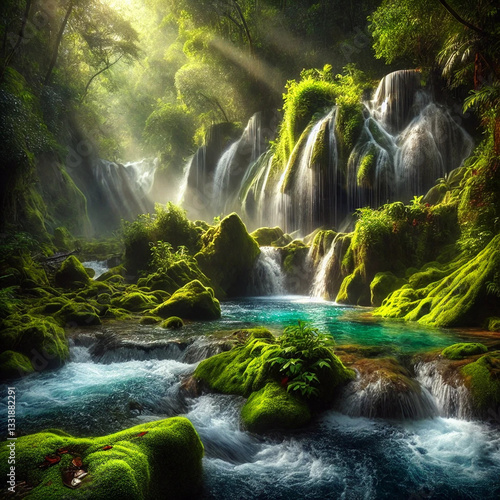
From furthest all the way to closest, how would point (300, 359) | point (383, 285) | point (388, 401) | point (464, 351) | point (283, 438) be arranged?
1. point (383, 285)
2. point (464, 351)
3. point (300, 359)
4. point (388, 401)
5. point (283, 438)

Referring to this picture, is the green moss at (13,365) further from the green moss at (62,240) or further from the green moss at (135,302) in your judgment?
the green moss at (62,240)

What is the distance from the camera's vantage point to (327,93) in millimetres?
22062

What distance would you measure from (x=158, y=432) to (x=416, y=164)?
16.3m

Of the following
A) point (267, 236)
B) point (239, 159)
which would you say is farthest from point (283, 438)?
point (239, 159)

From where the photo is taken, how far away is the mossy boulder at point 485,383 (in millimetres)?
4914

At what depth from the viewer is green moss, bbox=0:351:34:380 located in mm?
7004

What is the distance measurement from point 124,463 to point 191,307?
28.4 feet

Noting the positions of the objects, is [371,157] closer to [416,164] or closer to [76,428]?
[416,164]

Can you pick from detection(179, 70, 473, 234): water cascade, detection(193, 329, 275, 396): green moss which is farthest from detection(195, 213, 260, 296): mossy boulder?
detection(193, 329, 275, 396): green moss

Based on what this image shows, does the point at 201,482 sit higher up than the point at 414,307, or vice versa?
the point at 414,307

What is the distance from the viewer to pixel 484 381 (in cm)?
511

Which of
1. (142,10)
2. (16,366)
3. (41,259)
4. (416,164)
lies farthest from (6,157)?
(142,10)

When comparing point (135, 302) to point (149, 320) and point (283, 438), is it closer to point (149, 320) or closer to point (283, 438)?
point (149, 320)

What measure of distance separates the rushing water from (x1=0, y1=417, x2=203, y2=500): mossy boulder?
382mm
